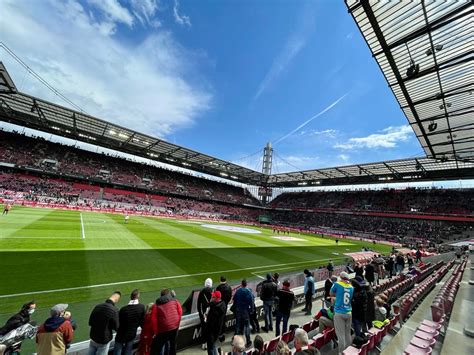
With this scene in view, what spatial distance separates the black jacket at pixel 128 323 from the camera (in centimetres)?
399

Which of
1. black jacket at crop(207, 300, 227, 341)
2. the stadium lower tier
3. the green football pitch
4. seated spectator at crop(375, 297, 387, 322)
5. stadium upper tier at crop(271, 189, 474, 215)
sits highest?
stadium upper tier at crop(271, 189, 474, 215)

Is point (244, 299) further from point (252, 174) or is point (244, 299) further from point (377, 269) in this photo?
point (252, 174)

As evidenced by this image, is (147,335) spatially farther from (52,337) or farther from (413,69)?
(413,69)

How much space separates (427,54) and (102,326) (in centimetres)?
1534

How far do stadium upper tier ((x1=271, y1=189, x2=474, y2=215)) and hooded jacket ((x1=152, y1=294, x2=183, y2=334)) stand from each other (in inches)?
2207

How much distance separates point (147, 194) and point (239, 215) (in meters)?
26.5

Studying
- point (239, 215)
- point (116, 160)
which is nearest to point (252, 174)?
point (239, 215)

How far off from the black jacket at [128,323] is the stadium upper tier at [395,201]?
56.7m

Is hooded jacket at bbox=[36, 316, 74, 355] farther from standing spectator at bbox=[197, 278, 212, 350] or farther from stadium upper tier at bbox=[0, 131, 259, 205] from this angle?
stadium upper tier at bbox=[0, 131, 259, 205]

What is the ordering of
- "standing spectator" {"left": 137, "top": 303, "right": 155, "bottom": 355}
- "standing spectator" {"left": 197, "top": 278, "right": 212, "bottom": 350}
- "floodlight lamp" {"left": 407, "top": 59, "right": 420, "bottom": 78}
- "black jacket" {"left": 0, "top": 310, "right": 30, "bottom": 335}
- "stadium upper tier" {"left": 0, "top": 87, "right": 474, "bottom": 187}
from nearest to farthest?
"black jacket" {"left": 0, "top": 310, "right": 30, "bottom": 335}
"standing spectator" {"left": 137, "top": 303, "right": 155, "bottom": 355}
"standing spectator" {"left": 197, "top": 278, "right": 212, "bottom": 350}
"floodlight lamp" {"left": 407, "top": 59, "right": 420, "bottom": 78}
"stadium upper tier" {"left": 0, "top": 87, "right": 474, "bottom": 187}

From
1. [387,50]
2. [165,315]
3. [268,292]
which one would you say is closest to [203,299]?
[165,315]

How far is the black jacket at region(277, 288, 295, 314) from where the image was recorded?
589 cm

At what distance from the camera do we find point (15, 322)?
3.85 meters

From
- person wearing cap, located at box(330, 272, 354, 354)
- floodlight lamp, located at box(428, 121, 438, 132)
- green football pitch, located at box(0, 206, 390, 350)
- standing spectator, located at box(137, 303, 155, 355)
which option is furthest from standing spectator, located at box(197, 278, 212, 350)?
floodlight lamp, located at box(428, 121, 438, 132)
